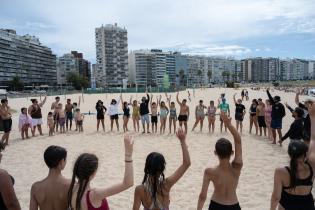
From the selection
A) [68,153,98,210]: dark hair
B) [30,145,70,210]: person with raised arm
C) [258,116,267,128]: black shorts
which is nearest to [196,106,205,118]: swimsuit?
[258,116,267,128]: black shorts

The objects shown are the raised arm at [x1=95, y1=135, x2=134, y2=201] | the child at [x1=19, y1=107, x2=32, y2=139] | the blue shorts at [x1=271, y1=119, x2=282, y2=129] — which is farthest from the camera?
the child at [x1=19, y1=107, x2=32, y2=139]

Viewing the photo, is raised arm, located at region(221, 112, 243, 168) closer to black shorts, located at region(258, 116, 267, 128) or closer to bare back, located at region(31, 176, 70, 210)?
bare back, located at region(31, 176, 70, 210)

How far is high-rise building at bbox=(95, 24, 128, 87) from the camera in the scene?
13161cm

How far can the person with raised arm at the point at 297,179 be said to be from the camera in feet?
9.57

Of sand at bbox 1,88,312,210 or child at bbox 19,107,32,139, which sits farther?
child at bbox 19,107,32,139

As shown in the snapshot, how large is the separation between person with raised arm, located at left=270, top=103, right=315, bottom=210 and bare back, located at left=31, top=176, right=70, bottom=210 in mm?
1957

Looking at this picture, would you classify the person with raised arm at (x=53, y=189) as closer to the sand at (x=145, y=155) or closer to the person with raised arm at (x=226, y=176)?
the person with raised arm at (x=226, y=176)

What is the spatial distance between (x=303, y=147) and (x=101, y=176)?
5.01 meters

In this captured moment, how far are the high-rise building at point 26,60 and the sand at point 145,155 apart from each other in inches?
3920

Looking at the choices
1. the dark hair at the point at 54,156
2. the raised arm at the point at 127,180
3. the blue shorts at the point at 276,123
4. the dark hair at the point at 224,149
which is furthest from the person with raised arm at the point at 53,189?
the blue shorts at the point at 276,123

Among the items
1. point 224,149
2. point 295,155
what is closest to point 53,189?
point 224,149

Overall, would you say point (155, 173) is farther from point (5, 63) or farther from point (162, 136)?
point (5, 63)

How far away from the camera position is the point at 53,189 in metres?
2.63

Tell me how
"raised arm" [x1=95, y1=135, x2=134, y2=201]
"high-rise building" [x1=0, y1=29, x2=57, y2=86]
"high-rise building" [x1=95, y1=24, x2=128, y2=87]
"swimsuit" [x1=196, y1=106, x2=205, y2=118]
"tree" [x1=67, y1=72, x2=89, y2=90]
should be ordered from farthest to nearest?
"high-rise building" [x1=95, y1=24, x2=128, y2=87], "high-rise building" [x1=0, y1=29, x2=57, y2=86], "tree" [x1=67, y1=72, x2=89, y2=90], "swimsuit" [x1=196, y1=106, x2=205, y2=118], "raised arm" [x1=95, y1=135, x2=134, y2=201]
